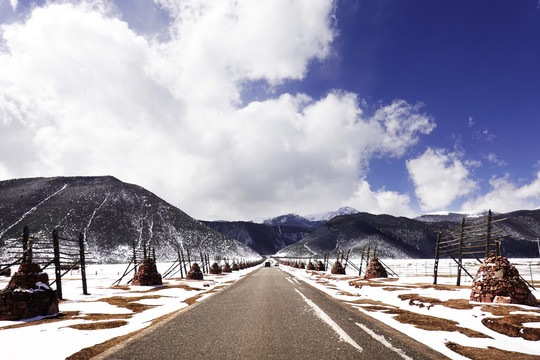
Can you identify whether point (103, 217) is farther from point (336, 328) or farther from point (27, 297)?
point (336, 328)

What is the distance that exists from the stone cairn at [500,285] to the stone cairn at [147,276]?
19832 mm

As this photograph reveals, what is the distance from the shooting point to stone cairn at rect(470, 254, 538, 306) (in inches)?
378

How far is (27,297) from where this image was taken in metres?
8.80

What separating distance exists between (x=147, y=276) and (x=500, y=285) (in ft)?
68.4

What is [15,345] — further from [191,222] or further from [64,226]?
[191,222]

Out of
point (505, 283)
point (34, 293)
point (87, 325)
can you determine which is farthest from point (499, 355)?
point (34, 293)

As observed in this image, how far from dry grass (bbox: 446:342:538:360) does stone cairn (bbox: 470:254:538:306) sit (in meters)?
6.09

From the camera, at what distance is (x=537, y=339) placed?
5.81 meters

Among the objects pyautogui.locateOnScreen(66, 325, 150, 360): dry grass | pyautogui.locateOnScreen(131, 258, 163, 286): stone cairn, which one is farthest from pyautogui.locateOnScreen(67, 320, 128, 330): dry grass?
pyautogui.locateOnScreen(131, 258, 163, 286): stone cairn

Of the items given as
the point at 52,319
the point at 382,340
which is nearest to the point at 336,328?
the point at 382,340

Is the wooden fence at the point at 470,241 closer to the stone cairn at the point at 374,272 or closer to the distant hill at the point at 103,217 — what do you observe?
the stone cairn at the point at 374,272

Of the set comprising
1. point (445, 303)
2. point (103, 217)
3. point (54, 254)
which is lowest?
point (103, 217)

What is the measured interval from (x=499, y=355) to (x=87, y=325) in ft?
30.9

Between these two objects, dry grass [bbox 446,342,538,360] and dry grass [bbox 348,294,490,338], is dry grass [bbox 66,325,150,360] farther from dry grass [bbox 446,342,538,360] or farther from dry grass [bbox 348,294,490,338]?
dry grass [bbox 348,294,490,338]
